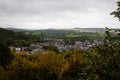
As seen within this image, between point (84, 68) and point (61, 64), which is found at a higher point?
point (84, 68)

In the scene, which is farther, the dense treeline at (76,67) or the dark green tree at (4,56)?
the dark green tree at (4,56)

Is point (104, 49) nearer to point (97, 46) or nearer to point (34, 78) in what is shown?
point (97, 46)

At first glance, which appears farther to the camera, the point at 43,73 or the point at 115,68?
the point at 43,73

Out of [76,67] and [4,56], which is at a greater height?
[76,67]

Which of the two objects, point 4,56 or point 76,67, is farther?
point 4,56

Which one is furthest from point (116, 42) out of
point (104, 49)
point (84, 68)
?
A: point (84, 68)

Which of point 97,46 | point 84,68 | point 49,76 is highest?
point 97,46

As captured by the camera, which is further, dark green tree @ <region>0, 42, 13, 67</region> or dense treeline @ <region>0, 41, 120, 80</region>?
dark green tree @ <region>0, 42, 13, 67</region>

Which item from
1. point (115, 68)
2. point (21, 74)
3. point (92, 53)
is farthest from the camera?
point (21, 74)
